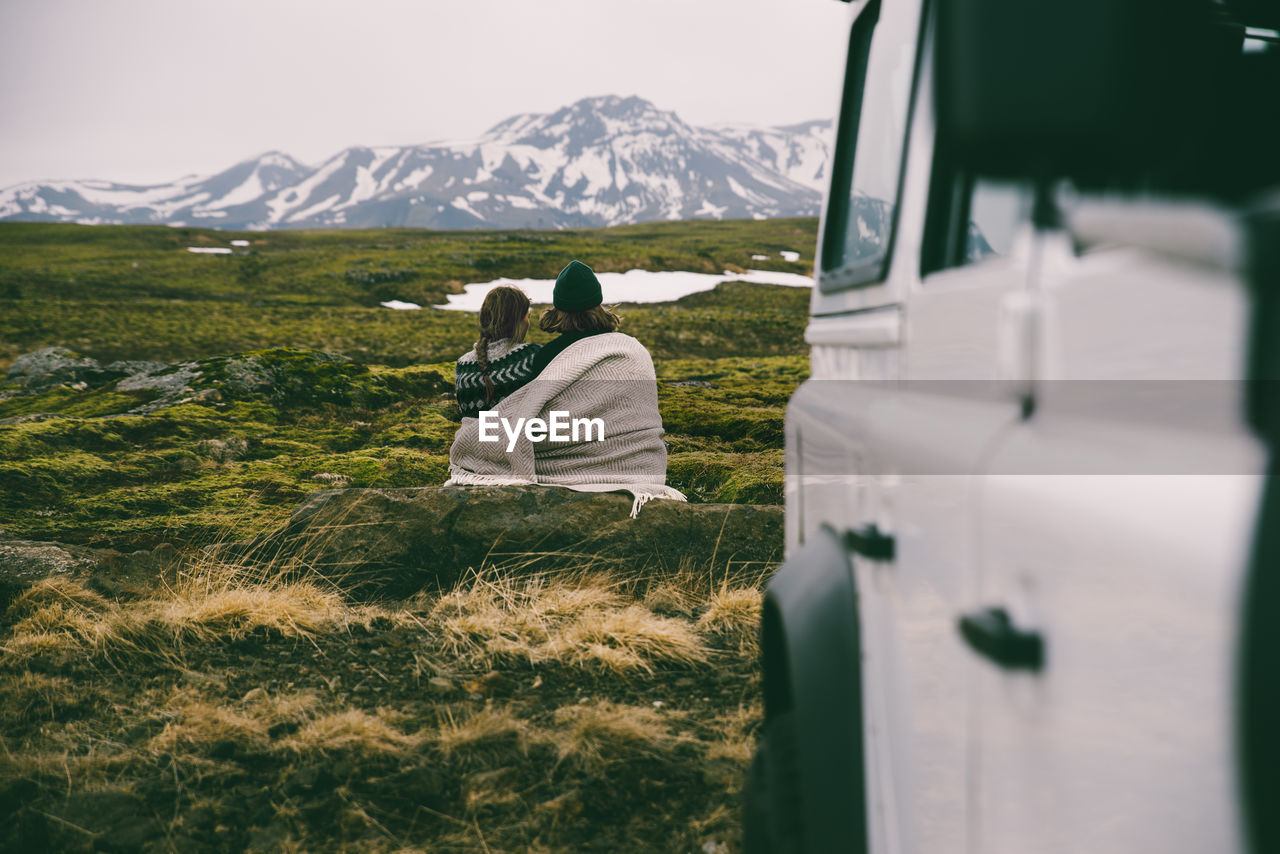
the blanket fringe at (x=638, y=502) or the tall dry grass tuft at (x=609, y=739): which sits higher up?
the blanket fringe at (x=638, y=502)

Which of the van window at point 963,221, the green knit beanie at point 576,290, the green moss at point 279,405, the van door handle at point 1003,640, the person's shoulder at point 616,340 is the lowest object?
the green moss at point 279,405

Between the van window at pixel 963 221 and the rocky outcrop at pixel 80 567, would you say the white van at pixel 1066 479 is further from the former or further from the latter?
the rocky outcrop at pixel 80 567

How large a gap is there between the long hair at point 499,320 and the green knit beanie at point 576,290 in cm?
34

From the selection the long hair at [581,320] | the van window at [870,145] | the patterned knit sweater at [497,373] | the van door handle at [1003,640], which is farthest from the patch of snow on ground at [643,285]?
the van door handle at [1003,640]

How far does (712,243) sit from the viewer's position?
70438mm

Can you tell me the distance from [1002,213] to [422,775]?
2461mm

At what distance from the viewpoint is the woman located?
4.53m

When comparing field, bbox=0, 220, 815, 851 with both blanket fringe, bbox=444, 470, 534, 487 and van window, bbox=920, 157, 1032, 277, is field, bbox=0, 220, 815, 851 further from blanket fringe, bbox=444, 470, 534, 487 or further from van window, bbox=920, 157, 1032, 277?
van window, bbox=920, 157, 1032, 277

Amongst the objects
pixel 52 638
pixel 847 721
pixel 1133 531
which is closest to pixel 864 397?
pixel 847 721

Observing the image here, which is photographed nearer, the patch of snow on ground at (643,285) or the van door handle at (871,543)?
the van door handle at (871,543)

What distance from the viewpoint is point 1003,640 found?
35.3 inches

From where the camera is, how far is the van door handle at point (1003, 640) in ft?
2.85

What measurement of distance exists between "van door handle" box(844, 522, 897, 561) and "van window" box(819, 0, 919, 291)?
476 mm

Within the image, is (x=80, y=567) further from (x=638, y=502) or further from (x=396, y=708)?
(x=638, y=502)
